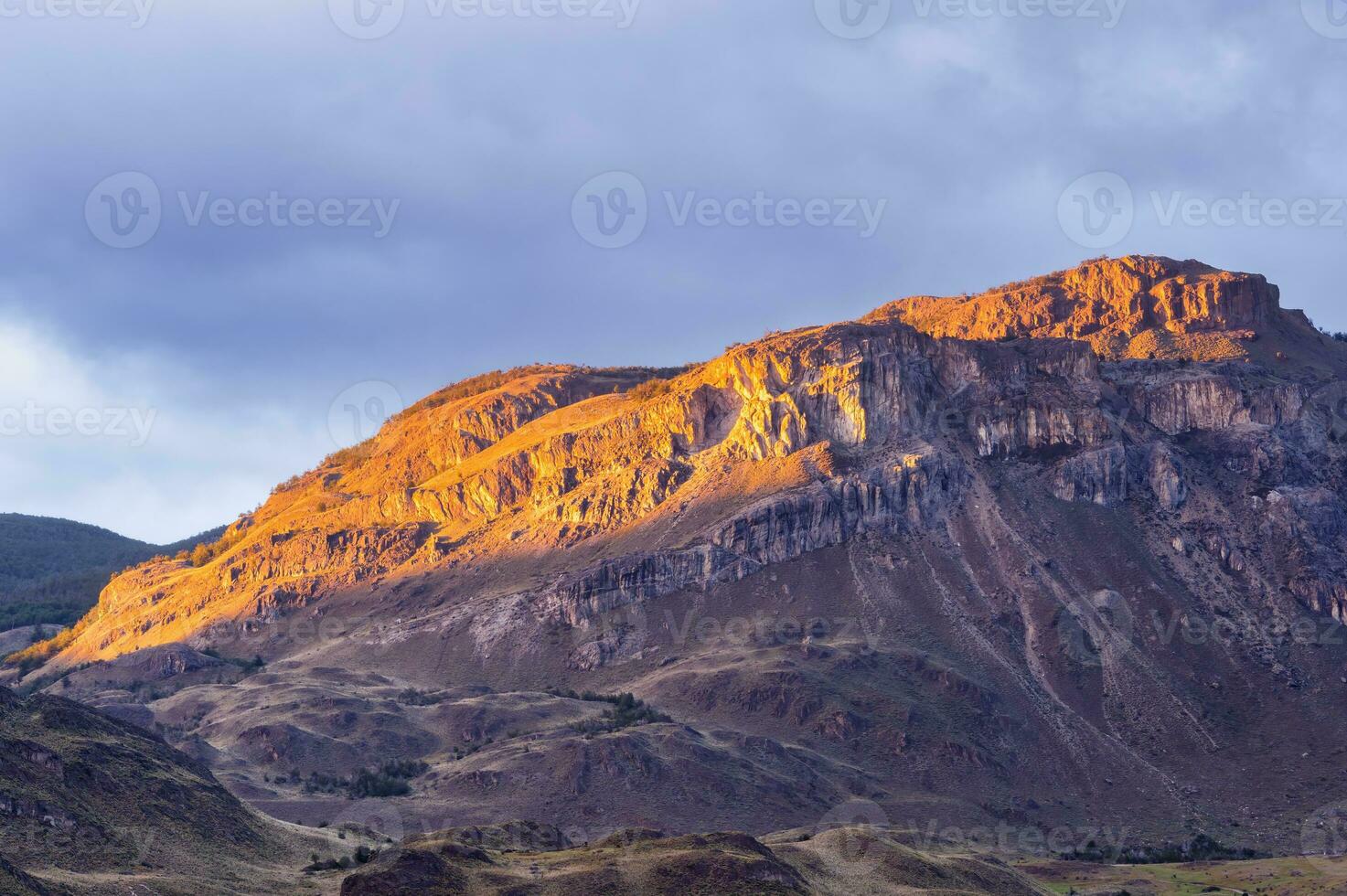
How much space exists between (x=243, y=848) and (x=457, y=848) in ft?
37.2

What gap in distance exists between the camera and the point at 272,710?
440 ft

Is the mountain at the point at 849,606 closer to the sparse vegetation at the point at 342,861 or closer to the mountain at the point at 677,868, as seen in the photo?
the sparse vegetation at the point at 342,861

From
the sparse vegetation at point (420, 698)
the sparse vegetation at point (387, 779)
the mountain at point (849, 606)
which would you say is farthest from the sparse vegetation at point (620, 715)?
the sparse vegetation at point (387, 779)

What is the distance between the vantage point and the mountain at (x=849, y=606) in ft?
396

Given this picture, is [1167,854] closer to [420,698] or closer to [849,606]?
[849,606]

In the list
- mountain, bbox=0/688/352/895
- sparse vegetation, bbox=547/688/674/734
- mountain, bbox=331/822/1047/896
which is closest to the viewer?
mountain, bbox=0/688/352/895

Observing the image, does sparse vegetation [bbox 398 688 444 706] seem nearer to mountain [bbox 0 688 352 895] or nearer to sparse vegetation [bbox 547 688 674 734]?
sparse vegetation [bbox 547 688 674 734]

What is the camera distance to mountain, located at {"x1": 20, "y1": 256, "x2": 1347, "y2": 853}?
121 m

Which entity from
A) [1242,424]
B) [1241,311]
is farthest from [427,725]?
[1241,311]

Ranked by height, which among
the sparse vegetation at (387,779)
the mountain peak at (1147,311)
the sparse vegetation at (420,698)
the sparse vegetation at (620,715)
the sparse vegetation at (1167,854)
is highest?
the mountain peak at (1147,311)

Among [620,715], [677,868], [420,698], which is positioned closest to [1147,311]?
[620,715]

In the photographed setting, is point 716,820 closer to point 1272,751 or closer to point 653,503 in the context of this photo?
point 1272,751

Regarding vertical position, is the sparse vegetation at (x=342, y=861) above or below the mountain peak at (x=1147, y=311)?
below

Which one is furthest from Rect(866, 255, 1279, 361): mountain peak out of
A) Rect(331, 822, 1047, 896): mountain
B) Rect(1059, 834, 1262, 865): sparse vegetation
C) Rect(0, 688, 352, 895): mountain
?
Rect(0, 688, 352, 895): mountain
